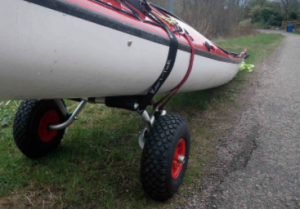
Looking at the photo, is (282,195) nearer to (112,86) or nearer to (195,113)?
(112,86)

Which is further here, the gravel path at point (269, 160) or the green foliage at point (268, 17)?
the green foliage at point (268, 17)

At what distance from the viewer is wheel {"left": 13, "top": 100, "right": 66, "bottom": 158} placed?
7.92 feet

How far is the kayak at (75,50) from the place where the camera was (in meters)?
1.13

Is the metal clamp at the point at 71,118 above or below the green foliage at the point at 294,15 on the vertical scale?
below

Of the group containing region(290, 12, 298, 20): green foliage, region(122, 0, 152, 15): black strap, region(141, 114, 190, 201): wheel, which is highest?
region(122, 0, 152, 15): black strap

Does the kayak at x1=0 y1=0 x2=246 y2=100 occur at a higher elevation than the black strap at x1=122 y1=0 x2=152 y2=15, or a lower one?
lower

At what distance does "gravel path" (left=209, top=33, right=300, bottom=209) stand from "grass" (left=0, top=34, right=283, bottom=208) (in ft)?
1.02

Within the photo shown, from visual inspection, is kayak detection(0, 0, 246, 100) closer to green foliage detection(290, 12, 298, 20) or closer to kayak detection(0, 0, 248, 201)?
kayak detection(0, 0, 248, 201)

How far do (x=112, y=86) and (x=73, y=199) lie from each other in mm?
1024

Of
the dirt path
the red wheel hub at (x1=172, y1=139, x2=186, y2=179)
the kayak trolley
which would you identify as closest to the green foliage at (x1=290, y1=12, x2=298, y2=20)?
the dirt path

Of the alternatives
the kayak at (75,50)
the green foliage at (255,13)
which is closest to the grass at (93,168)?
the kayak at (75,50)

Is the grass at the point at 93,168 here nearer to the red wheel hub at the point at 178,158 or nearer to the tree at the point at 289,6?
the red wheel hub at the point at 178,158

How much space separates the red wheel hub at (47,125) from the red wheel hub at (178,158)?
4.47ft

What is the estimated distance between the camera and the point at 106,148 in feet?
9.53
